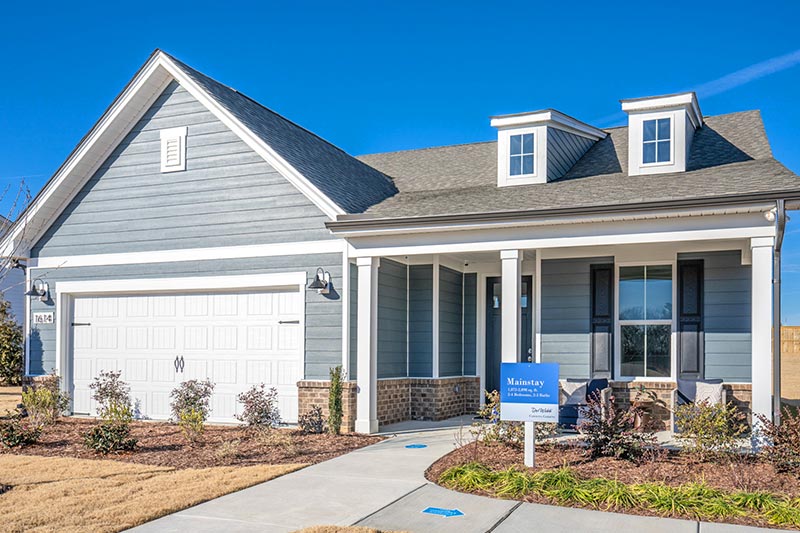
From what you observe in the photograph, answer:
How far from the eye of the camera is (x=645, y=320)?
41.2ft

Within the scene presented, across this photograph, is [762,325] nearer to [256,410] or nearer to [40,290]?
[256,410]

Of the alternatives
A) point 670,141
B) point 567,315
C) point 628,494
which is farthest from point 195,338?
point 670,141

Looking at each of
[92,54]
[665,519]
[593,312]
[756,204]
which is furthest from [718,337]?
[92,54]

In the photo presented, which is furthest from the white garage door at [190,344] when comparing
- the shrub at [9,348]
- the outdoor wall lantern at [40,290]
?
the shrub at [9,348]

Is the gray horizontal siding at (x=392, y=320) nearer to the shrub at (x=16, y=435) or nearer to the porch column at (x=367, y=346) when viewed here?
the porch column at (x=367, y=346)

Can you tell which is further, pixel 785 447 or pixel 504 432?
pixel 504 432

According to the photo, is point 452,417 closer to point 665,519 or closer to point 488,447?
point 488,447

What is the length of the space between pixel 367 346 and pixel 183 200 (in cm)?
457

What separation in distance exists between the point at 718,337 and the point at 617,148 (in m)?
4.40

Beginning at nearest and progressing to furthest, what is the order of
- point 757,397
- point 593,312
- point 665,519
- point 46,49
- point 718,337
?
point 665,519 → point 757,397 → point 718,337 → point 593,312 → point 46,49

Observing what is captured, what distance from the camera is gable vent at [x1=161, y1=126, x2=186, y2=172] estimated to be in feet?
44.0

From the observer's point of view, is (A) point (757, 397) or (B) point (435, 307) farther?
(B) point (435, 307)

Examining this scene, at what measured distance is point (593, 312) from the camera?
42.3 ft

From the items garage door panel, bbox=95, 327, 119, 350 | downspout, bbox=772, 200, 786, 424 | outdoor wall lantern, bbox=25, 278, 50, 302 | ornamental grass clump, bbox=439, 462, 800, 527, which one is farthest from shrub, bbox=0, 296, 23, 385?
downspout, bbox=772, 200, 786, 424
